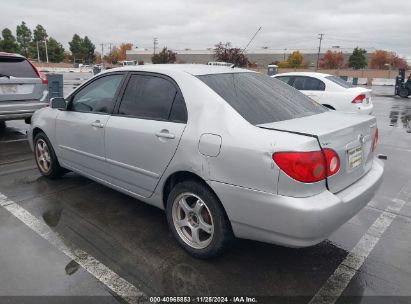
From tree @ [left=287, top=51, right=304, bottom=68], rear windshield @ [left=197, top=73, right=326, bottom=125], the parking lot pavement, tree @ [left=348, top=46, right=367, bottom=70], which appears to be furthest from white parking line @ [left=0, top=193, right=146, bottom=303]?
tree @ [left=348, top=46, right=367, bottom=70]

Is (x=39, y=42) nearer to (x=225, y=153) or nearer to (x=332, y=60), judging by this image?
(x=332, y=60)

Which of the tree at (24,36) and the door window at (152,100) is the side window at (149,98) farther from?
the tree at (24,36)

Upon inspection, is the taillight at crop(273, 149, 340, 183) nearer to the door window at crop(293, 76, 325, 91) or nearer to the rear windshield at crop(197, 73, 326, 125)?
the rear windshield at crop(197, 73, 326, 125)

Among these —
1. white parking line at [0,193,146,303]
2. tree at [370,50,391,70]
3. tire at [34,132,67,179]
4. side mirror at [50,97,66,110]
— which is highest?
tree at [370,50,391,70]

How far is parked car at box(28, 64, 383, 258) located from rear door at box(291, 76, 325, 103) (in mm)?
5722

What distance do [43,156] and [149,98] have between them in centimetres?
238

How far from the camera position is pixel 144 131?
3.28 m

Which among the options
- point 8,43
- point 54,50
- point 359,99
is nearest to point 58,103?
point 359,99

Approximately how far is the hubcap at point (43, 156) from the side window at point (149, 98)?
71.7 inches

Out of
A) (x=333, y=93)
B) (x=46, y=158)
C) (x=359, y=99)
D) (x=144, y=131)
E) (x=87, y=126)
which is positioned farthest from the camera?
(x=333, y=93)

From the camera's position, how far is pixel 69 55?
10238 cm

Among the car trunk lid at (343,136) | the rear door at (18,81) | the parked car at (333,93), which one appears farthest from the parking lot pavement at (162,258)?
the parked car at (333,93)

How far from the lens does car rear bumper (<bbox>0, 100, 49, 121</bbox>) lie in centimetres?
672

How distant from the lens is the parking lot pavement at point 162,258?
267 cm
